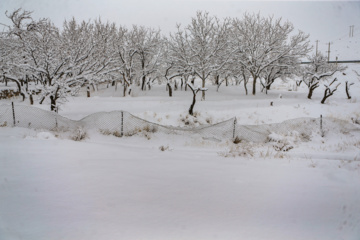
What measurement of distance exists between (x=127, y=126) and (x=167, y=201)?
10.1 m

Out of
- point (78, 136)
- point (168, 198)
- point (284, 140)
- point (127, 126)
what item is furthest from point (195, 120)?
point (168, 198)

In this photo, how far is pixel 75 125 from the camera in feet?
38.5

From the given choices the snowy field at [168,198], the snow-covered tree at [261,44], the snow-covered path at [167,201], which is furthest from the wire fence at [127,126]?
the snow-covered tree at [261,44]

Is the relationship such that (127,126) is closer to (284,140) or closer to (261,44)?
(284,140)

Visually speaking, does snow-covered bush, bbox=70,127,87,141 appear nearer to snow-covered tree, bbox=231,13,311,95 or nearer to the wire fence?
the wire fence

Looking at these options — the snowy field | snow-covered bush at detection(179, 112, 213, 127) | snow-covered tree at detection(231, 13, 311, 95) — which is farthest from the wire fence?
snow-covered tree at detection(231, 13, 311, 95)

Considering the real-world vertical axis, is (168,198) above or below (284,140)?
above

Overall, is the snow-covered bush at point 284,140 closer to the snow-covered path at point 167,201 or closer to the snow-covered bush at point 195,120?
the snow-covered path at point 167,201

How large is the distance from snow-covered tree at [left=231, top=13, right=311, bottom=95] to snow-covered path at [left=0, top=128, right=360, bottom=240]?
87.9 feet

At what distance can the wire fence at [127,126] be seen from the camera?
11.4 metres

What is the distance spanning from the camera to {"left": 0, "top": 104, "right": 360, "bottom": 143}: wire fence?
1141cm

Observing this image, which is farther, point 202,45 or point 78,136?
point 202,45

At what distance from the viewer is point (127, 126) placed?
1281 cm

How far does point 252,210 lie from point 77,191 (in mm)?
2421
